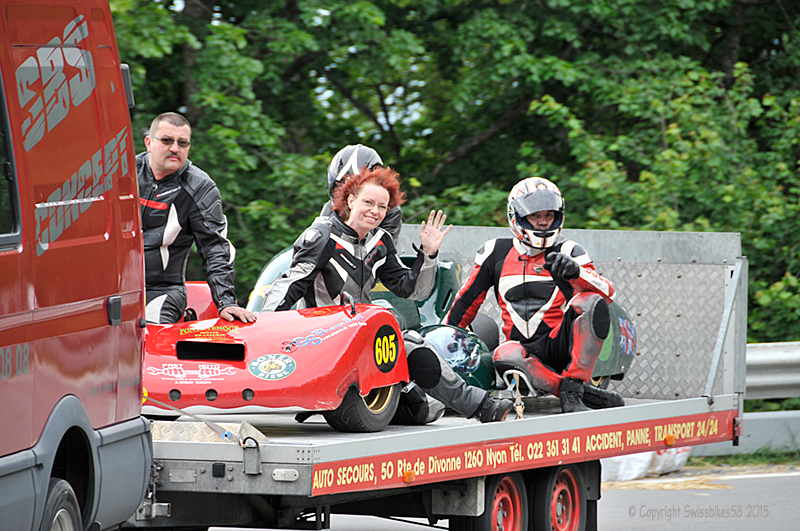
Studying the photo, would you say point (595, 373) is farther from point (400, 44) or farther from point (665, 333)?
point (400, 44)

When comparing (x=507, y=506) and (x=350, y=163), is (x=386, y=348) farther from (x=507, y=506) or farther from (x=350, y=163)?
(x=350, y=163)

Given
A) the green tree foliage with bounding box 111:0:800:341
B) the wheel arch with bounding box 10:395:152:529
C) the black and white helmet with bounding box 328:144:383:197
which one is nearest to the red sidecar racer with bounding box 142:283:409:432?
the wheel arch with bounding box 10:395:152:529

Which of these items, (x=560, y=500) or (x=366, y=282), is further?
(x=560, y=500)

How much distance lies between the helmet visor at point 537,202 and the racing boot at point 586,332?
0.53 m

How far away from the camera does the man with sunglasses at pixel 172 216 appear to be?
6406 mm

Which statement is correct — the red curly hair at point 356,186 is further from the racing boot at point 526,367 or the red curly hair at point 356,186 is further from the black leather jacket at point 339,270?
the racing boot at point 526,367

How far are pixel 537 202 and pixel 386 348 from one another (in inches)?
65.5

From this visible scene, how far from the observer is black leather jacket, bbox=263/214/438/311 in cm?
618

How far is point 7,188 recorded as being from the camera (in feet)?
13.5

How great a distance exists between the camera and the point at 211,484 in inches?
190

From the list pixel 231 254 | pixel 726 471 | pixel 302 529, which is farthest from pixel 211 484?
pixel 726 471

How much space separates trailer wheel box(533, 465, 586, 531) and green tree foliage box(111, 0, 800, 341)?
6.09m

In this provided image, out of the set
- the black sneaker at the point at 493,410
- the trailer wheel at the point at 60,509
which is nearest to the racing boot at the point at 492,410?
the black sneaker at the point at 493,410

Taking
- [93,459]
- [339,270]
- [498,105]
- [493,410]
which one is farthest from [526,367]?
[498,105]
